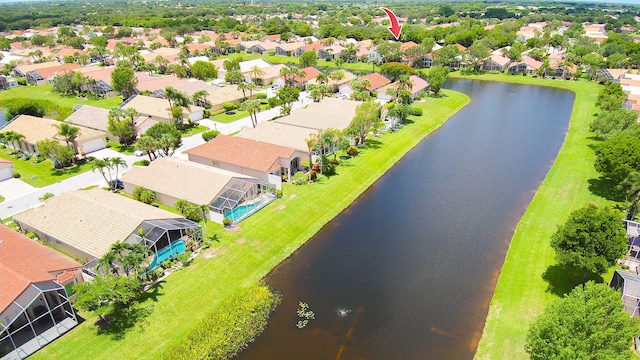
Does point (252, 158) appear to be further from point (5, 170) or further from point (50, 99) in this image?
point (50, 99)

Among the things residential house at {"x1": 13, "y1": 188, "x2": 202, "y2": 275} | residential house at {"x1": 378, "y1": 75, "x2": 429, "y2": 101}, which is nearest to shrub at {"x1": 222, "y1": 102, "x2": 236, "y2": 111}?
residential house at {"x1": 378, "y1": 75, "x2": 429, "y2": 101}

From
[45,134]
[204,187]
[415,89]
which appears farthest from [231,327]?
[415,89]

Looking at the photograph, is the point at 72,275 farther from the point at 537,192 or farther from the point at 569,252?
the point at 537,192

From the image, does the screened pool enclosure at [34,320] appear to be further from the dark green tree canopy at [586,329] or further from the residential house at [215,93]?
the residential house at [215,93]

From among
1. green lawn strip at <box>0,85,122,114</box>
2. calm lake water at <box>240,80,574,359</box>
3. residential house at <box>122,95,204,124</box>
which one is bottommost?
calm lake water at <box>240,80,574,359</box>

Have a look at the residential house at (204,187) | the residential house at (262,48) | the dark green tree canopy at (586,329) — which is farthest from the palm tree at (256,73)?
the dark green tree canopy at (586,329)

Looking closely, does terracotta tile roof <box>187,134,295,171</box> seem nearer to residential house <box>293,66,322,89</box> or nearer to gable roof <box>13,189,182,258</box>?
gable roof <box>13,189,182,258</box>

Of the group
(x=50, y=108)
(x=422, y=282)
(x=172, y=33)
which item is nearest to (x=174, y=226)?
(x=422, y=282)
